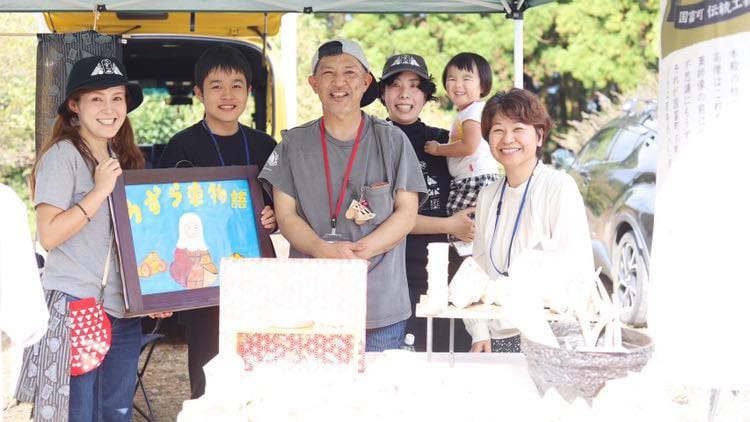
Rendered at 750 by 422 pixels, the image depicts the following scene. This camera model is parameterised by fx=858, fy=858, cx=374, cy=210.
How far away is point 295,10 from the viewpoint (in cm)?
520

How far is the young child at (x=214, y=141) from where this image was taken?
352 cm

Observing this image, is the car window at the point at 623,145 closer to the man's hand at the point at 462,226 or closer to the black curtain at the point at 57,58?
the man's hand at the point at 462,226

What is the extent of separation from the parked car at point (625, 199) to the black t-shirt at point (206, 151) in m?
3.36

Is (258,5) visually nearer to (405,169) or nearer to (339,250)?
(405,169)

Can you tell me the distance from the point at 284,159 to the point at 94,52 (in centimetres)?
227

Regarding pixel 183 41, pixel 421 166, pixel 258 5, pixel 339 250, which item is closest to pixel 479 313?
pixel 339 250

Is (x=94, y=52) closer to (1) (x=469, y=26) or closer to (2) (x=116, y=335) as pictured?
(2) (x=116, y=335)

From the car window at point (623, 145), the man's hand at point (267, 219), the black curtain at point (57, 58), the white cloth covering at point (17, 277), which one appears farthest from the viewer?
the car window at point (623, 145)

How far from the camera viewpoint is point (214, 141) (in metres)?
3.55

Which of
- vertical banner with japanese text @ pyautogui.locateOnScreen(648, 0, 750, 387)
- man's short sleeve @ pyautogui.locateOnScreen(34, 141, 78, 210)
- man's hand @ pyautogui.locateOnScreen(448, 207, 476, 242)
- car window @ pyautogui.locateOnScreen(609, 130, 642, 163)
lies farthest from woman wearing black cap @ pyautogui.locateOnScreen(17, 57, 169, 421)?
car window @ pyautogui.locateOnScreen(609, 130, 642, 163)

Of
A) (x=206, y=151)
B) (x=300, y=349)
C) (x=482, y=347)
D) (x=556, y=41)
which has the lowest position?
(x=482, y=347)

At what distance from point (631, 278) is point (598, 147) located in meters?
1.36

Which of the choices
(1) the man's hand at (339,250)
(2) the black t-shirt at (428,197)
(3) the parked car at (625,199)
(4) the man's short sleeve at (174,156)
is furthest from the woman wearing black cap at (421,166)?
(3) the parked car at (625,199)

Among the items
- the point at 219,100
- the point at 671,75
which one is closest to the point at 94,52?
the point at 219,100
